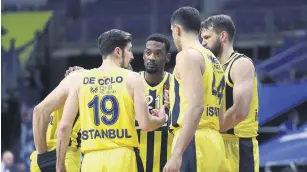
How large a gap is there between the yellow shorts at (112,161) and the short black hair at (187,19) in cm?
123

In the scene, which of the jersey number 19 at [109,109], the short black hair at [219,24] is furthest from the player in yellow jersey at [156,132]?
the jersey number 19 at [109,109]

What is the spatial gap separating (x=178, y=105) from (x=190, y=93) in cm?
28

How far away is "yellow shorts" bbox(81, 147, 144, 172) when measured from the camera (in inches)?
308

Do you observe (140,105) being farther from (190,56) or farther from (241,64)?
(241,64)

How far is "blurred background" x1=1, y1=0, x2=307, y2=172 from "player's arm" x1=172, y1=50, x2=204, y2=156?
47.4 ft

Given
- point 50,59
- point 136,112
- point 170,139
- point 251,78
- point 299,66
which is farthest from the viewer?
point 50,59

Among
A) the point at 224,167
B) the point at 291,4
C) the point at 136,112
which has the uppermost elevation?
the point at 291,4

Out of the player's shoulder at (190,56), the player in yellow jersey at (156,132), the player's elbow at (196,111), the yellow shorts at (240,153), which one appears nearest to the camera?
the player's elbow at (196,111)

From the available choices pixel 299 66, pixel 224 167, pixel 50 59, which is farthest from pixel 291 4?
pixel 224 167

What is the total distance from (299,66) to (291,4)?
10.6 feet

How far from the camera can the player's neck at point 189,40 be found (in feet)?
25.3

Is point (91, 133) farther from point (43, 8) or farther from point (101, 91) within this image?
point (43, 8)

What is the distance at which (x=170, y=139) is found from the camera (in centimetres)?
966

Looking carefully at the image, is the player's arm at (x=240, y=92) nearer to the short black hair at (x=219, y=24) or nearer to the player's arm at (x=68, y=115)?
the short black hair at (x=219, y=24)
